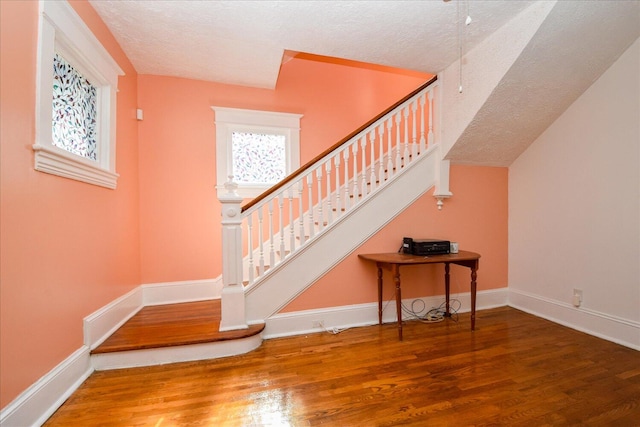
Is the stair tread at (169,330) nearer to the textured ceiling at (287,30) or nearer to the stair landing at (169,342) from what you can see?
the stair landing at (169,342)

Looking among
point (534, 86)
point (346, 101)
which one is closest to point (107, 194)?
point (346, 101)

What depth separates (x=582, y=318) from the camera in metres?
2.47

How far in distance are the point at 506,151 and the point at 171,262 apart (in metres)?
3.92

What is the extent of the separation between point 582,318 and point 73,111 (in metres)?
4.56

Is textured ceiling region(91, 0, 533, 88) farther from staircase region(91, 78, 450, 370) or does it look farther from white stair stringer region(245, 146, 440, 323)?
white stair stringer region(245, 146, 440, 323)

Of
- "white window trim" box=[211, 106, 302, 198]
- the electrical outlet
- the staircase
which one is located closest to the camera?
the staircase

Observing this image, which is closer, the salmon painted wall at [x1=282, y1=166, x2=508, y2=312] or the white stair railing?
the white stair railing

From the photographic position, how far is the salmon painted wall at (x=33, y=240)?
1.26 m

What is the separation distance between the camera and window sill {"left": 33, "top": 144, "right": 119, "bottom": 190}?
1.47 m

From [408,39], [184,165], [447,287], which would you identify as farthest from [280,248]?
[408,39]

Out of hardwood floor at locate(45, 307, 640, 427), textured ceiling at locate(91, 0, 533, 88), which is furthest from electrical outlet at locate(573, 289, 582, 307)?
textured ceiling at locate(91, 0, 533, 88)

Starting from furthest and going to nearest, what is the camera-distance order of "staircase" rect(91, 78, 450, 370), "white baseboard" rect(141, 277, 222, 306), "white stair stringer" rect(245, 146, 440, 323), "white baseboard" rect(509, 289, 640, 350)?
"white baseboard" rect(141, 277, 222, 306)
"white stair stringer" rect(245, 146, 440, 323)
"white baseboard" rect(509, 289, 640, 350)
"staircase" rect(91, 78, 450, 370)

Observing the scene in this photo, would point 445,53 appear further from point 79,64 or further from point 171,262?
point 171,262

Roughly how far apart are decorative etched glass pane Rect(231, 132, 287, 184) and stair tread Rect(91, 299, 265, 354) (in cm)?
151
